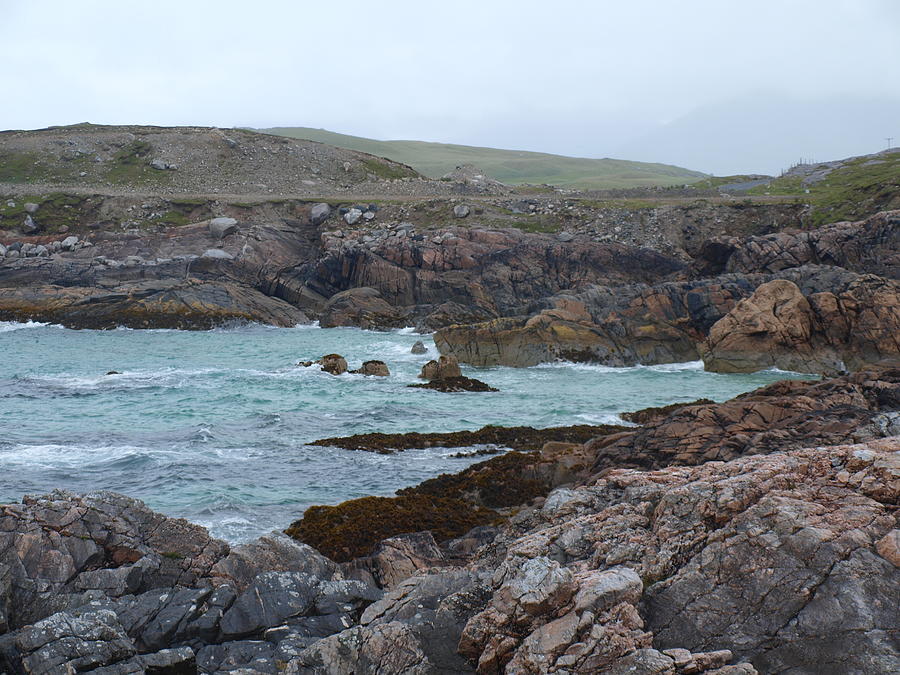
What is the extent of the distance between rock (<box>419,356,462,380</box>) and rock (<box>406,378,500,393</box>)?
0.30 metres

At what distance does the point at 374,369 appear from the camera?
104ft

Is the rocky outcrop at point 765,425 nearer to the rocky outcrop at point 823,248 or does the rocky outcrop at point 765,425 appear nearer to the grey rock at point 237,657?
the grey rock at point 237,657

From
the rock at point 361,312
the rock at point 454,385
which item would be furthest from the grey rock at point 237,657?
the rock at point 361,312

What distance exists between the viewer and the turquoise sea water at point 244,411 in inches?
637

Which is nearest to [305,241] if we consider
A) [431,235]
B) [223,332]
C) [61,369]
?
[431,235]

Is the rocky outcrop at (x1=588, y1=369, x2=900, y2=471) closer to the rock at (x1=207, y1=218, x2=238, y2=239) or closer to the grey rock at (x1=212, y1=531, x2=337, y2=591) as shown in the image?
the grey rock at (x1=212, y1=531, x2=337, y2=591)

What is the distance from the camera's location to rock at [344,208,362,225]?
62.1 meters

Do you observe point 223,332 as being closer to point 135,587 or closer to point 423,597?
point 135,587

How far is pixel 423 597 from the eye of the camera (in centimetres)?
761

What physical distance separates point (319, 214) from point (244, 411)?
42.6 m

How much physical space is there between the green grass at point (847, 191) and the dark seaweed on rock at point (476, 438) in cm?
4137

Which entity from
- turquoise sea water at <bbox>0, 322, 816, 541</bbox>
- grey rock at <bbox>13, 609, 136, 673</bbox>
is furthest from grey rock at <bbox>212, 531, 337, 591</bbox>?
turquoise sea water at <bbox>0, 322, 816, 541</bbox>

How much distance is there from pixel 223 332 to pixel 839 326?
34999 millimetres

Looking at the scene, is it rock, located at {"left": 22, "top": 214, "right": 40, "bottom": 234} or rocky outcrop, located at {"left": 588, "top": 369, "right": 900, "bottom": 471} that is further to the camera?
rock, located at {"left": 22, "top": 214, "right": 40, "bottom": 234}
